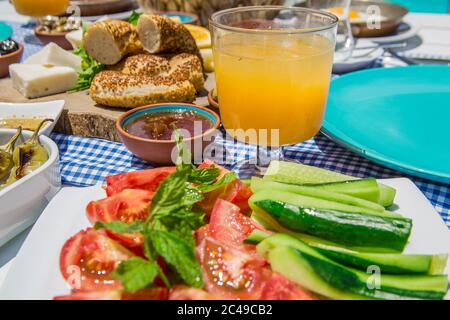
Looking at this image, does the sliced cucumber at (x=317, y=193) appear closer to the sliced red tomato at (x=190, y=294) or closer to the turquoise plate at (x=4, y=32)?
the sliced red tomato at (x=190, y=294)

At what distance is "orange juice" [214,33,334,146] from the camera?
3.90 ft

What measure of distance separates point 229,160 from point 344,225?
0.65 m

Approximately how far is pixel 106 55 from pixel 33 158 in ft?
2.71

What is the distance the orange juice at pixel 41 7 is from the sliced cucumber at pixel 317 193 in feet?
7.46

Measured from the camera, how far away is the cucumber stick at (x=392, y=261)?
83 centimetres

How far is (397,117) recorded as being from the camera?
5.14 feet

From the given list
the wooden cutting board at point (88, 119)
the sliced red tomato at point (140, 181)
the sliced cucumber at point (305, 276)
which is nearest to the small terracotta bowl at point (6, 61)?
the wooden cutting board at point (88, 119)

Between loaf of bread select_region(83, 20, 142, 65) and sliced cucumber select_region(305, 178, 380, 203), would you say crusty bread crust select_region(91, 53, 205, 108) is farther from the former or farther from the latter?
sliced cucumber select_region(305, 178, 380, 203)

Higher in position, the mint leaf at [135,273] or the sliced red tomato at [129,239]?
the mint leaf at [135,273]

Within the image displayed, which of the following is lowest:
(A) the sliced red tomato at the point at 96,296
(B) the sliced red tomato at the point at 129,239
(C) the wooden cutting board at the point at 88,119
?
(C) the wooden cutting board at the point at 88,119

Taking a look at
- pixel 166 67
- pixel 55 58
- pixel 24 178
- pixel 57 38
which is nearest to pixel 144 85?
pixel 166 67

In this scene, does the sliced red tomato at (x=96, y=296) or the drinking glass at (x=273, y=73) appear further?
the drinking glass at (x=273, y=73)

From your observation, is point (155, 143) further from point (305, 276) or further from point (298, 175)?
point (305, 276)
